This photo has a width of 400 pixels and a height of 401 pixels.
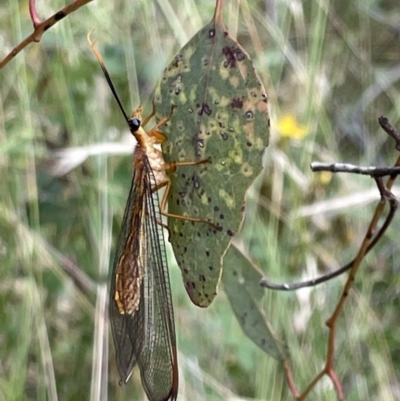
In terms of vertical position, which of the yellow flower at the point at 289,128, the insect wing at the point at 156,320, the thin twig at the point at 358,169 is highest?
the yellow flower at the point at 289,128

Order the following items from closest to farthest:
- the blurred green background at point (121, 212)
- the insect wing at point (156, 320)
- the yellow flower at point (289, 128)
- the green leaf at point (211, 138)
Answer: the green leaf at point (211, 138), the insect wing at point (156, 320), the blurred green background at point (121, 212), the yellow flower at point (289, 128)

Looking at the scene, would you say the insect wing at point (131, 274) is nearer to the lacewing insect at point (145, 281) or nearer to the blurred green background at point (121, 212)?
the lacewing insect at point (145, 281)

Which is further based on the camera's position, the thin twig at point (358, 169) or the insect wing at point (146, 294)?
the insect wing at point (146, 294)

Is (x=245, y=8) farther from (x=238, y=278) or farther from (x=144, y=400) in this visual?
(x=144, y=400)

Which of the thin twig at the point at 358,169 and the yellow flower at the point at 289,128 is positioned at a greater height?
the yellow flower at the point at 289,128

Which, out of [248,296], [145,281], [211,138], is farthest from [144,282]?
[211,138]

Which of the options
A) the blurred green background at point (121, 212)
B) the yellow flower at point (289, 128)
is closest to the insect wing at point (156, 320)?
the blurred green background at point (121, 212)

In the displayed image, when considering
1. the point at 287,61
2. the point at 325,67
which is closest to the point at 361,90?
the point at 325,67
